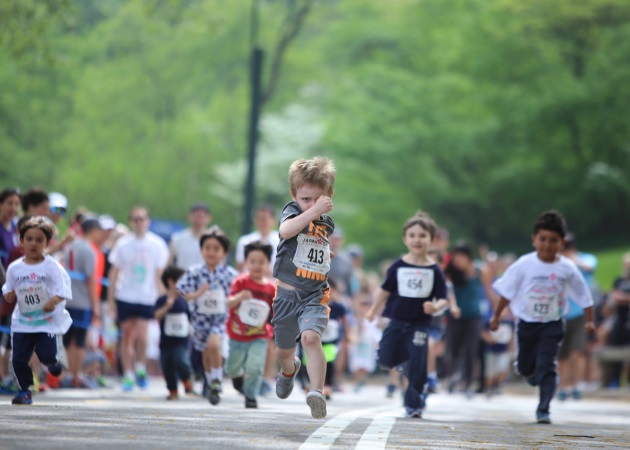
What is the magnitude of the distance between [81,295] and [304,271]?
263 inches

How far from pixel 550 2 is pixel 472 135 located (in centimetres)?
500

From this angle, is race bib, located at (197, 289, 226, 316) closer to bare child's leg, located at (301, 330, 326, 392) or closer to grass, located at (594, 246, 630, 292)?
bare child's leg, located at (301, 330, 326, 392)

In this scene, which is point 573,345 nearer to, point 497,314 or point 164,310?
point 497,314

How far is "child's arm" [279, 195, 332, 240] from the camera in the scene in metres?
9.45

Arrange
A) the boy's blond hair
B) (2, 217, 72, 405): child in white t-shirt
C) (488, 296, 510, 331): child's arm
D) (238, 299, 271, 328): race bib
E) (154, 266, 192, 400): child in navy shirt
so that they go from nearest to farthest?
the boy's blond hair
(2, 217, 72, 405): child in white t-shirt
(238, 299, 271, 328): race bib
(488, 296, 510, 331): child's arm
(154, 266, 192, 400): child in navy shirt

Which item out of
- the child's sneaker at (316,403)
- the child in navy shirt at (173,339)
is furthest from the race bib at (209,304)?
the child's sneaker at (316,403)

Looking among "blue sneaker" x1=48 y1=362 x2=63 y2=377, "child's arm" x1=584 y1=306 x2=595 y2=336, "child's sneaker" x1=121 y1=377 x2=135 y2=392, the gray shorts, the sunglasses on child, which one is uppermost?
the sunglasses on child

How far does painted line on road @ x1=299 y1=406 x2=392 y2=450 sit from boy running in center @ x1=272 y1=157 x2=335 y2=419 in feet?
1.15

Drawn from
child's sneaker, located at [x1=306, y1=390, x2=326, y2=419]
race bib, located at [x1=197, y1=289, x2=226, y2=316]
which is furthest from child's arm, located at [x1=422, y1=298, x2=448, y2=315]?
child's sneaker, located at [x1=306, y1=390, x2=326, y2=419]

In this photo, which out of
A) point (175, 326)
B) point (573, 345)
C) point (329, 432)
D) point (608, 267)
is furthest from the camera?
point (608, 267)

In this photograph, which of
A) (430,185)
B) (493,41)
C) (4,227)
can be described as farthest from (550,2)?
(4,227)

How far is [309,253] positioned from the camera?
9.89m

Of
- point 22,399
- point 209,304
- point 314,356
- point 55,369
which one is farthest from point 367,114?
point 314,356

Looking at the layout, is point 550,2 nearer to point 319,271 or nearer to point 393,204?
point 393,204
